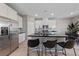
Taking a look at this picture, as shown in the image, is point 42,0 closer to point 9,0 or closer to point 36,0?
point 36,0

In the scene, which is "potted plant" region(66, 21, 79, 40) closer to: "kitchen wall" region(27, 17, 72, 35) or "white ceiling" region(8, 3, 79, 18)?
"kitchen wall" region(27, 17, 72, 35)

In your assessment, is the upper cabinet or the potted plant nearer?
the upper cabinet

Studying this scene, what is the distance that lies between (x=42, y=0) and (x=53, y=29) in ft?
19.4

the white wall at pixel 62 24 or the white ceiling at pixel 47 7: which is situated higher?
the white ceiling at pixel 47 7

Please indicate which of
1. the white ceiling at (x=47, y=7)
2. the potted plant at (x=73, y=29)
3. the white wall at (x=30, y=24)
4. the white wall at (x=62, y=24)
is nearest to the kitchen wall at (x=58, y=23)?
the white wall at (x=62, y=24)

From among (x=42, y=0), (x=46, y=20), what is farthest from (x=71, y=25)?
(x=42, y=0)

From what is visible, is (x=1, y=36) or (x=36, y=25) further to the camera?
(x=36, y=25)

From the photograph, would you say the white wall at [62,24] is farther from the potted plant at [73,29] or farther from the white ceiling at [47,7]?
the white ceiling at [47,7]

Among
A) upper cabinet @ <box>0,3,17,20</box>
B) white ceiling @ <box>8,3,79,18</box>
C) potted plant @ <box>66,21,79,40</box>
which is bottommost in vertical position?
potted plant @ <box>66,21,79,40</box>

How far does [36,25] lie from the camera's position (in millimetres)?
8336

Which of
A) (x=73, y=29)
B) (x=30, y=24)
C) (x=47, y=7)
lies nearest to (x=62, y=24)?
(x=73, y=29)

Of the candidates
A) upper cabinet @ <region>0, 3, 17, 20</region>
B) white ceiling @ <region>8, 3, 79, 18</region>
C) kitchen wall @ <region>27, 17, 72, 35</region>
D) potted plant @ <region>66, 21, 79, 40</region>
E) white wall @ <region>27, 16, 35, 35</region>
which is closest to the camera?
upper cabinet @ <region>0, 3, 17, 20</region>

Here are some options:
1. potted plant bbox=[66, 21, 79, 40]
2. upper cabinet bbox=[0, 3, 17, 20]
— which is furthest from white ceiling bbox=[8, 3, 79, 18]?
potted plant bbox=[66, 21, 79, 40]

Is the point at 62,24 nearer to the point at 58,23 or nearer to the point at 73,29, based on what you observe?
the point at 58,23
